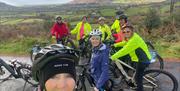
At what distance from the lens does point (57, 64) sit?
228 cm

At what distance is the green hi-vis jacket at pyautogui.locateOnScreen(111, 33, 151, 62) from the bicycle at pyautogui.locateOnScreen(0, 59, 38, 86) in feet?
9.28

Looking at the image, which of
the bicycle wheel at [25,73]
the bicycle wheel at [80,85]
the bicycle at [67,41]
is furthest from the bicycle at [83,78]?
the bicycle at [67,41]

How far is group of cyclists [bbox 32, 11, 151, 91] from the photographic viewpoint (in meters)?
2.27

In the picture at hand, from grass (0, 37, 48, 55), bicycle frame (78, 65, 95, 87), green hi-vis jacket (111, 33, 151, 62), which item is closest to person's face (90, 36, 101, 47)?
green hi-vis jacket (111, 33, 151, 62)

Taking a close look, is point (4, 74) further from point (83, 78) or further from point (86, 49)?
point (83, 78)

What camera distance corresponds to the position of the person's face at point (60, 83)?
221 cm

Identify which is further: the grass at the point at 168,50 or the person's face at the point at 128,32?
the grass at the point at 168,50

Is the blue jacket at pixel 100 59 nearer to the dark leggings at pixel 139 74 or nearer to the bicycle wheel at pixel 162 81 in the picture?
the dark leggings at pixel 139 74

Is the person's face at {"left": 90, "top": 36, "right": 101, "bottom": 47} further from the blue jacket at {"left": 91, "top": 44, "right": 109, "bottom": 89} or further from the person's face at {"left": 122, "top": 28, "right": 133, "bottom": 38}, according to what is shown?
the person's face at {"left": 122, "top": 28, "right": 133, "bottom": 38}

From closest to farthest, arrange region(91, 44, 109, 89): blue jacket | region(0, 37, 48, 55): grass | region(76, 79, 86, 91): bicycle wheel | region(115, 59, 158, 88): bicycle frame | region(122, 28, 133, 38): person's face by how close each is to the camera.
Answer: region(91, 44, 109, 89): blue jacket
region(122, 28, 133, 38): person's face
region(76, 79, 86, 91): bicycle wheel
region(115, 59, 158, 88): bicycle frame
region(0, 37, 48, 55): grass

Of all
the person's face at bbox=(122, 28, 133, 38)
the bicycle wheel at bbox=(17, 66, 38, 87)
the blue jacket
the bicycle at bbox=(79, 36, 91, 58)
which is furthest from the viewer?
the bicycle at bbox=(79, 36, 91, 58)

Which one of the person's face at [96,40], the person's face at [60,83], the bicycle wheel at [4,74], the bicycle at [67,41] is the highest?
the person's face at [60,83]

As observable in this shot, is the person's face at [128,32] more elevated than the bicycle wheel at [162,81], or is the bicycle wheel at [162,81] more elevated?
the person's face at [128,32]

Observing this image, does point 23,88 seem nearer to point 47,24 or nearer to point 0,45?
point 0,45
